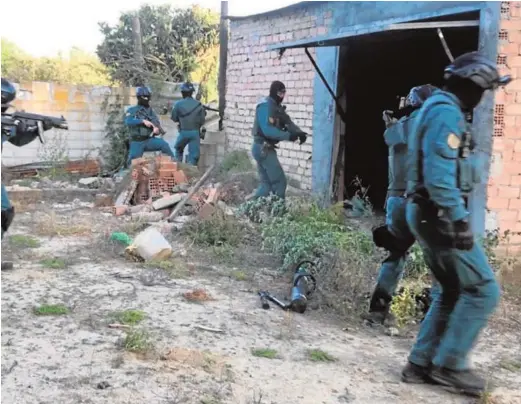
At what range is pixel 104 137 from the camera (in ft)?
40.5

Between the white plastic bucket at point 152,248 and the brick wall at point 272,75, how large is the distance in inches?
140

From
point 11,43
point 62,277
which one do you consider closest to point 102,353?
point 62,277

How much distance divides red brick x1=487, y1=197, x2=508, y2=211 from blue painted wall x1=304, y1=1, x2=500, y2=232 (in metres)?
0.05

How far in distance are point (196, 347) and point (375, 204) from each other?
19.7 feet

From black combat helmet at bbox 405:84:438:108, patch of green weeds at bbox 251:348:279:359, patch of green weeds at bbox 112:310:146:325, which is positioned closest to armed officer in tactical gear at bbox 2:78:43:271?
patch of green weeds at bbox 112:310:146:325

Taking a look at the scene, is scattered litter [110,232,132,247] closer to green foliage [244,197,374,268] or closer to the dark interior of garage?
green foliage [244,197,374,268]

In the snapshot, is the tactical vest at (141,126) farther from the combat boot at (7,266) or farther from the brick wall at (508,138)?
the brick wall at (508,138)

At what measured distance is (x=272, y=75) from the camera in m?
10.2

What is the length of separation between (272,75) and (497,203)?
520 centimetres

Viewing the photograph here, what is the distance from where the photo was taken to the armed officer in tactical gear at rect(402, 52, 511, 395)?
3.27 m

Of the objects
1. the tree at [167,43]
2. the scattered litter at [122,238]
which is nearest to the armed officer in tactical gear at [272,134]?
the scattered litter at [122,238]

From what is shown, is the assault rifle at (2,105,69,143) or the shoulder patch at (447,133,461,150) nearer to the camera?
the shoulder patch at (447,133,461,150)

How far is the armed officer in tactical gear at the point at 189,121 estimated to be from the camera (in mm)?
10945

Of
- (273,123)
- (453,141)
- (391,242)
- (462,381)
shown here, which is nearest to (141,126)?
(273,123)
